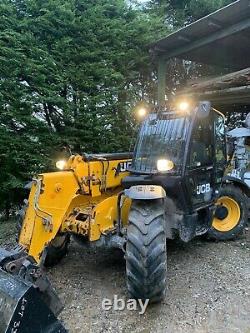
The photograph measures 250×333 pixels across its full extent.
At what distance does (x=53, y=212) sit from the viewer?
390 centimetres

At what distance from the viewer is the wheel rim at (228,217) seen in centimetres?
564

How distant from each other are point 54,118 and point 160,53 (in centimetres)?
358

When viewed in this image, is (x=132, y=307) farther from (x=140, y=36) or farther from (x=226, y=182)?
(x=140, y=36)

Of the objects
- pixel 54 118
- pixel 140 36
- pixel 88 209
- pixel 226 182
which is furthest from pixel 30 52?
pixel 226 182

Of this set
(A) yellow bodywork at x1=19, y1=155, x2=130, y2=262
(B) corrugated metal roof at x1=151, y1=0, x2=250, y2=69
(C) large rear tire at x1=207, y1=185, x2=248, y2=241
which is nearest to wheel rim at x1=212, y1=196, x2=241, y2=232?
(C) large rear tire at x1=207, y1=185, x2=248, y2=241

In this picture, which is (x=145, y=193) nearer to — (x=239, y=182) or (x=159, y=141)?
(x=159, y=141)

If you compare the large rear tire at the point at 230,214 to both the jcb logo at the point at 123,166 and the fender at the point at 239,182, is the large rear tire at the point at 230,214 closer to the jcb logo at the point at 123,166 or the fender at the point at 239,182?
the fender at the point at 239,182

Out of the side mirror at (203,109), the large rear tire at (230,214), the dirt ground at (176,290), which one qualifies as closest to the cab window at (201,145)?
the side mirror at (203,109)

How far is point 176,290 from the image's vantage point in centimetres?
403

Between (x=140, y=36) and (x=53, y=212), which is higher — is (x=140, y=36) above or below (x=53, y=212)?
above

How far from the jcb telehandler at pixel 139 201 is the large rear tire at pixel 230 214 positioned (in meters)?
0.07

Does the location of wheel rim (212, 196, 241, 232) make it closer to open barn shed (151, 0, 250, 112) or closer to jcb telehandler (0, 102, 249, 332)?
jcb telehandler (0, 102, 249, 332)

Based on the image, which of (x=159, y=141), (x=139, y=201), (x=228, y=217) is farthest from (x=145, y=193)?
(x=228, y=217)

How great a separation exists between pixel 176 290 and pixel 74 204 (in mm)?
1656
